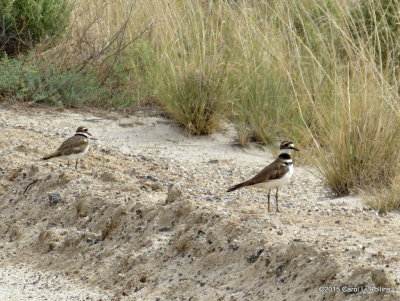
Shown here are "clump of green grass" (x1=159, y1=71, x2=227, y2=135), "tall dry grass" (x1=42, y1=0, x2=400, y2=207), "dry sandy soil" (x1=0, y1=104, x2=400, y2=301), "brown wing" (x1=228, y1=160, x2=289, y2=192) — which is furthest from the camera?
"clump of green grass" (x1=159, y1=71, x2=227, y2=135)

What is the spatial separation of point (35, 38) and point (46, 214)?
208 inches

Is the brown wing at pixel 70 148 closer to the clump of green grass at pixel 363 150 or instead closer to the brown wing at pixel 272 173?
the brown wing at pixel 272 173

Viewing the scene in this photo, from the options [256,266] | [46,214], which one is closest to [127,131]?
[46,214]

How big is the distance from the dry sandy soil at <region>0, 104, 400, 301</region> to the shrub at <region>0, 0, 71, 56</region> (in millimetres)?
2784

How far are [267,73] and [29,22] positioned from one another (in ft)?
11.7

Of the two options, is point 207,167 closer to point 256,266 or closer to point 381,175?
point 381,175

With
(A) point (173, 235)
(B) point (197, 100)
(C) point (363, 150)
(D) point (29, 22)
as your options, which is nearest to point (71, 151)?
(A) point (173, 235)

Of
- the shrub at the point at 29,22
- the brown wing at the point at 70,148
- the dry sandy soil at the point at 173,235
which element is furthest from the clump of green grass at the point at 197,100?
the brown wing at the point at 70,148

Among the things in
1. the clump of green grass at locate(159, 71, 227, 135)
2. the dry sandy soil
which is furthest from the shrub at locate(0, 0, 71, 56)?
→ the dry sandy soil

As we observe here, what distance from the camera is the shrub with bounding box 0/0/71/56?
12.8m

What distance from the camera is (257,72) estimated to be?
456 inches

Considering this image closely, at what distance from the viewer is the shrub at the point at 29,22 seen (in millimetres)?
12750

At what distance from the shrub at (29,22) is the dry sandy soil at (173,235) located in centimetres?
278

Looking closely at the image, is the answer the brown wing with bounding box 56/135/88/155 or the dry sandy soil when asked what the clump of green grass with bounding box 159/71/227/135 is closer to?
the dry sandy soil
